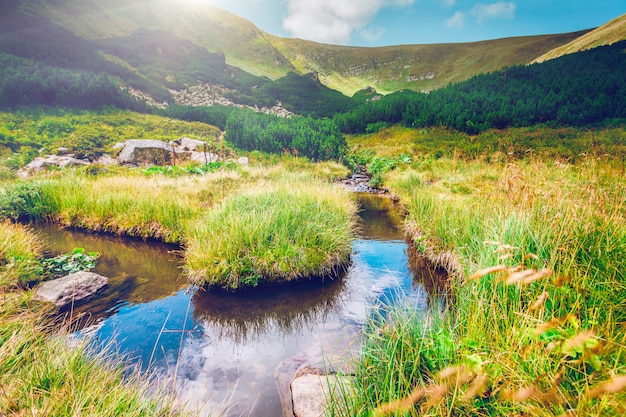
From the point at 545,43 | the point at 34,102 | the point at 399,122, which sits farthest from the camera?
the point at 545,43

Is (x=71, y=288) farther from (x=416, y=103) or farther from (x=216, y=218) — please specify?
(x=416, y=103)

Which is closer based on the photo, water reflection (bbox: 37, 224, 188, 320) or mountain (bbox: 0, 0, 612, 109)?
water reflection (bbox: 37, 224, 188, 320)

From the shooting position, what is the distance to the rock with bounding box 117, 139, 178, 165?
17.4 metres

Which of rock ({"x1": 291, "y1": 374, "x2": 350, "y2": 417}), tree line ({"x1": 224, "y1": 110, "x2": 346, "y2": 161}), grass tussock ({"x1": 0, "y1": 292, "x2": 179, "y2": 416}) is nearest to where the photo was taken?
grass tussock ({"x1": 0, "y1": 292, "x2": 179, "y2": 416})

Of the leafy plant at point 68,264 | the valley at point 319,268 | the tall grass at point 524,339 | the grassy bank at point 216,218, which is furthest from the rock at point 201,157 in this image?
the tall grass at point 524,339

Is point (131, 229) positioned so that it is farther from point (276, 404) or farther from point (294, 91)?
point (294, 91)

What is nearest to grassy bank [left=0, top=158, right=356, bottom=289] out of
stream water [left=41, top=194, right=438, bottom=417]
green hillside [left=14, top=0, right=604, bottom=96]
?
stream water [left=41, top=194, right=438, bottom=417]

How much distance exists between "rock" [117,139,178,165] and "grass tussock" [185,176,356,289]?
1296cm

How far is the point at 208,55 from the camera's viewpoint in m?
66.9

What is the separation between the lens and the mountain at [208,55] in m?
39.0

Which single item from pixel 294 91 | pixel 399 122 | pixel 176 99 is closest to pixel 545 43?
pixel 294 91

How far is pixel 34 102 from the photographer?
25.3 meters

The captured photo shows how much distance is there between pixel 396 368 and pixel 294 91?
200ft

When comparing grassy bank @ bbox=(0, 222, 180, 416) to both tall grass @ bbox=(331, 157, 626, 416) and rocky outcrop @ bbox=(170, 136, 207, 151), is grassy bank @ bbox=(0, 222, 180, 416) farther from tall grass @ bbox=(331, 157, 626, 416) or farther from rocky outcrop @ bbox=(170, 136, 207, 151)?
rocky outcrop @ bbox=(170, 136, 207, 151)
